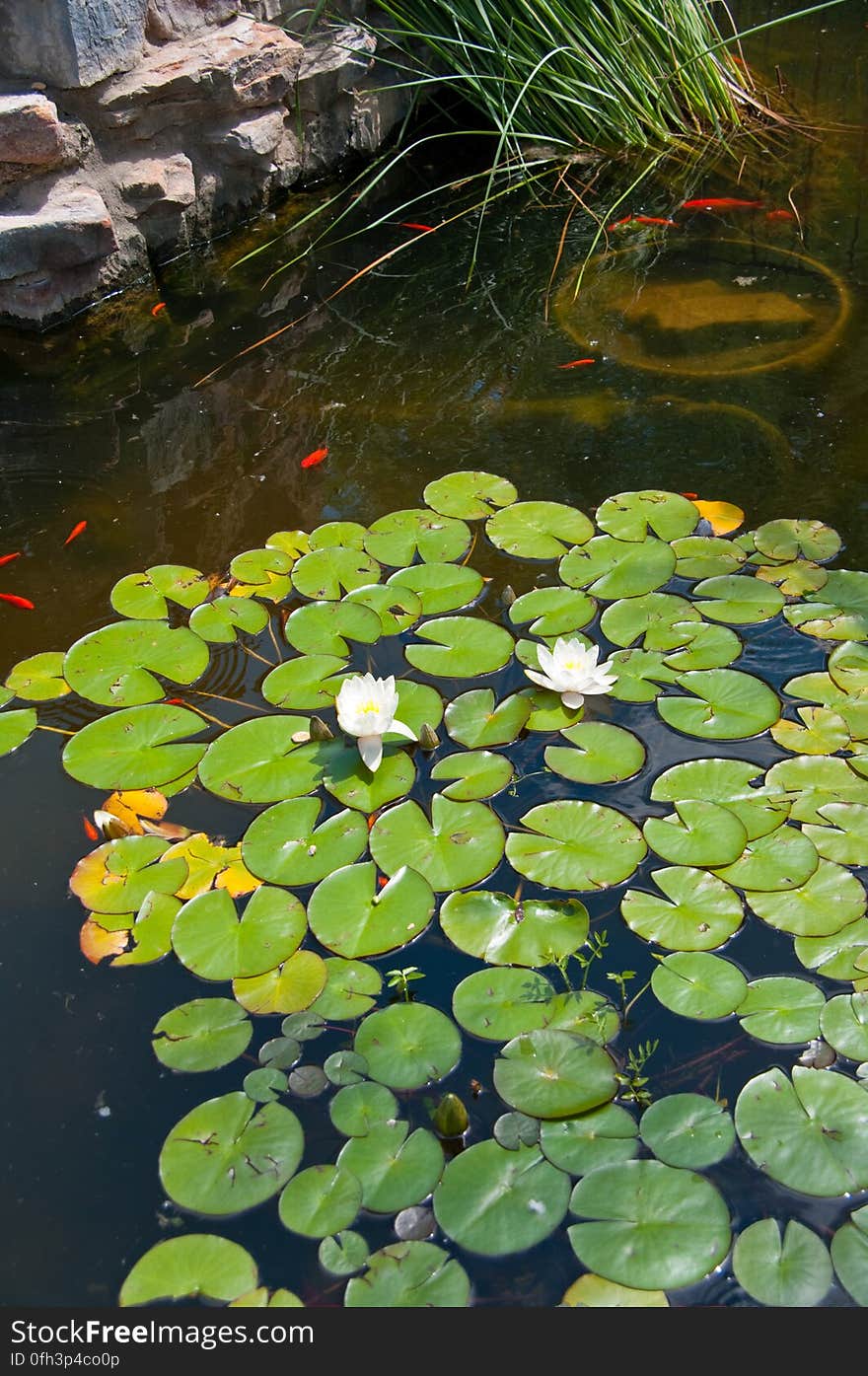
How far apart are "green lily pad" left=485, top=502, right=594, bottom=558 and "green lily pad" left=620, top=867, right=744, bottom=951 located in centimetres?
84

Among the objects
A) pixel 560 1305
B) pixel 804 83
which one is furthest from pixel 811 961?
pixel 804 83

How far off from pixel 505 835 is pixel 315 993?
38 centimetres

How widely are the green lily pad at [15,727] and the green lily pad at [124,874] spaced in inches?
12.4

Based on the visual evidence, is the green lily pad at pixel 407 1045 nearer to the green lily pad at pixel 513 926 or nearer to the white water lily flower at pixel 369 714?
the green lily pad at pixel 513 926

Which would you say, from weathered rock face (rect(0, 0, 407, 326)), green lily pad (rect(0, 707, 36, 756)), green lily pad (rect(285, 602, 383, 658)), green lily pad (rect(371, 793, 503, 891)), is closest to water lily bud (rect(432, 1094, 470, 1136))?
green lily pad (rect(371, 793, 503, 891))

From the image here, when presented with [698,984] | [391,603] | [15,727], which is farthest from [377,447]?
[698,984]

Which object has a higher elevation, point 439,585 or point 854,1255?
point 439,585

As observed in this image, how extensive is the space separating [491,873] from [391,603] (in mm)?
666

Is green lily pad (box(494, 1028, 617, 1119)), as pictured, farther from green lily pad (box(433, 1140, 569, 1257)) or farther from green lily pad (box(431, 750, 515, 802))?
green lily pad (box(431, 750, 515, 802))

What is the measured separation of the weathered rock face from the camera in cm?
297

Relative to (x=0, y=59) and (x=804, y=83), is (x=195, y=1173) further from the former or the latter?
(x=804, y=83)

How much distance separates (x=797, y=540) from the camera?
7.29ft

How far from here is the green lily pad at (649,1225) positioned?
1220 mm

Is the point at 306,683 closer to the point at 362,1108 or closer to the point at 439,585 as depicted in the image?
the point at 439,585
